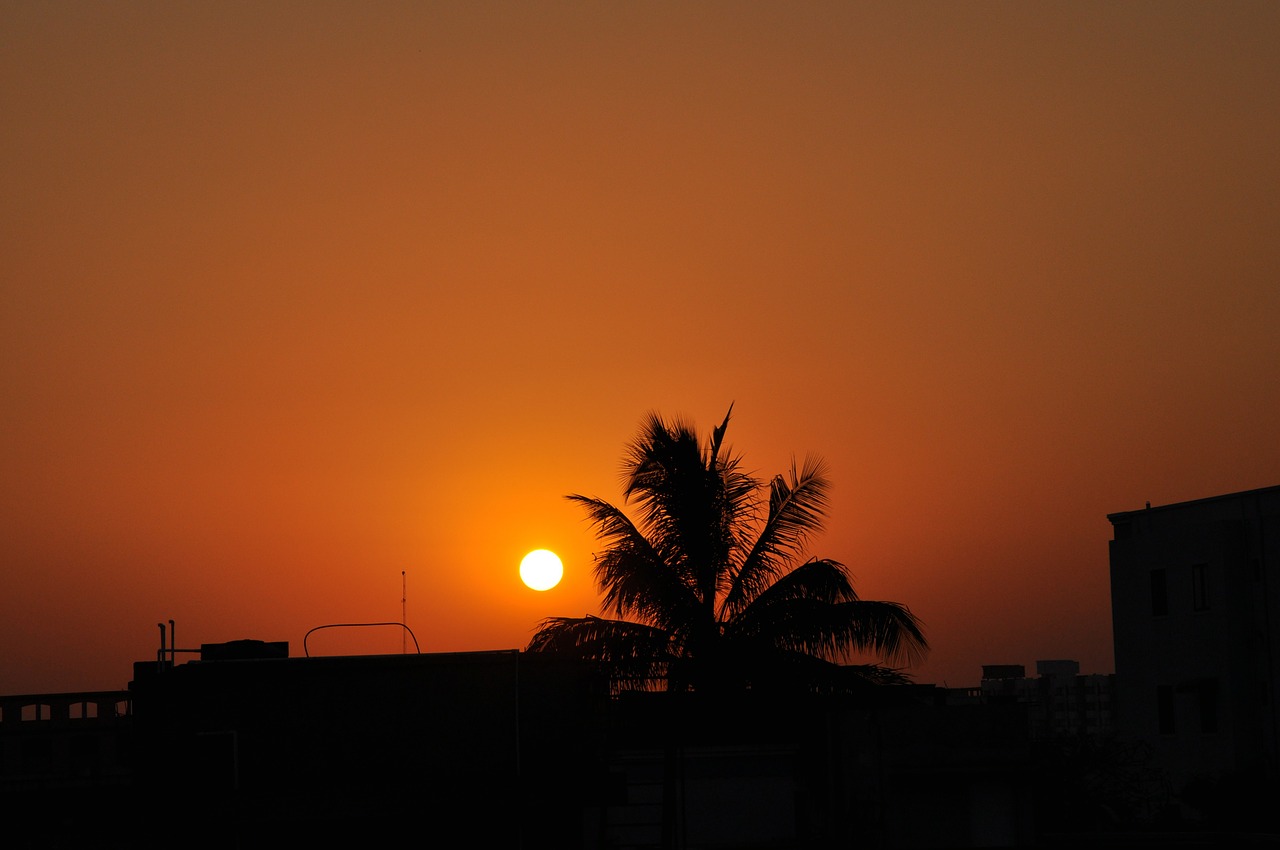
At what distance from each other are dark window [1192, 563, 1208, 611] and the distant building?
0.04 metres

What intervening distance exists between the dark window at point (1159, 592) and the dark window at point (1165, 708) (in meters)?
2.81

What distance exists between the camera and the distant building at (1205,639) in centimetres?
5044

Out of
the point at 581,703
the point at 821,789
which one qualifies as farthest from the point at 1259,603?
the point at 581,703

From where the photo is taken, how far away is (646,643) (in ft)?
105

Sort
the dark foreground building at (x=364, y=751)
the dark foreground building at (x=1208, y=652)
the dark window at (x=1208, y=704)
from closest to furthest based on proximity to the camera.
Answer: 1. the dark foreground building at (x=364, y=751)
2. the dark foreground building at (x=1208, y=652)
3. the dark window at (x=1208, y=704)

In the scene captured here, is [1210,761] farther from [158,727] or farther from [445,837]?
[158,727]

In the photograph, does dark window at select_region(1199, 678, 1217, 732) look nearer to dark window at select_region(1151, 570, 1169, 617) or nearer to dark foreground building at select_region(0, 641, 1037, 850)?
dark window at select_region(1151, 570, 1169, 617)

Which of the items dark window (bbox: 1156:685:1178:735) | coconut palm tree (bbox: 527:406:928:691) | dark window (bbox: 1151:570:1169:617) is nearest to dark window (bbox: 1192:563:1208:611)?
dark window (bbox: 1151:570:1169:617)

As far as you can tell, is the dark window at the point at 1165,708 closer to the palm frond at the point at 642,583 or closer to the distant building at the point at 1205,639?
the distant building at the point at 1205,639

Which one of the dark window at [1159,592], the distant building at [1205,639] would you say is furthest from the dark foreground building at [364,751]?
the dark window at [1159,592]

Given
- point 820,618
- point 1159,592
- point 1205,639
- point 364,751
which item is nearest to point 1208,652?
point 1205,639

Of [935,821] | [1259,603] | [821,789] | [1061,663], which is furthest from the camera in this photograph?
[1061,663]

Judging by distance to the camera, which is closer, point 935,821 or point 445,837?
point 445,837

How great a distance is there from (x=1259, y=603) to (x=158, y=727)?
4005 centimetres
